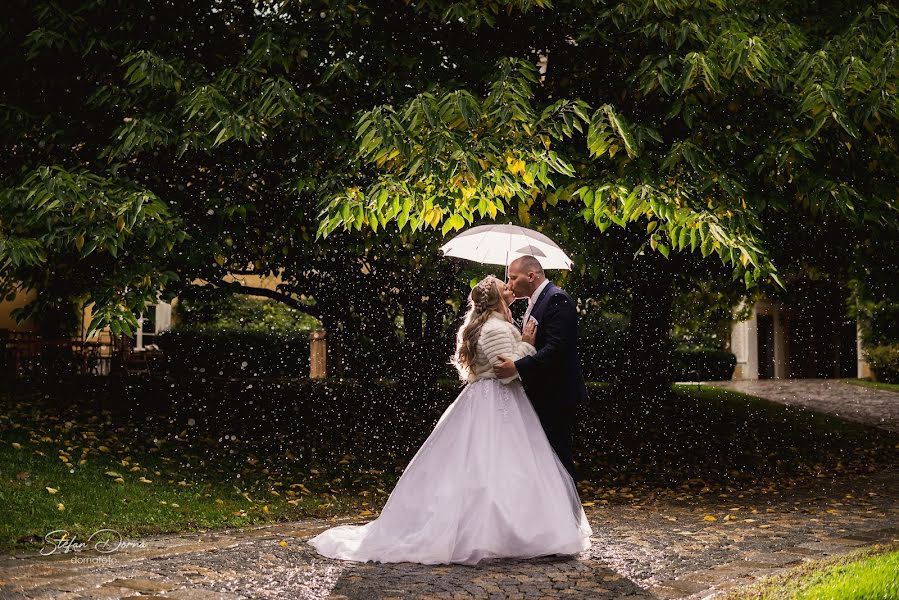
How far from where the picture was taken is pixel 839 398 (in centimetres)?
2270

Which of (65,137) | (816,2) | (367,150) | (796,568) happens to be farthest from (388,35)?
(796,568)

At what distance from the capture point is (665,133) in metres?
9.16

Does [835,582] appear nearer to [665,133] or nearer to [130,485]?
[665,133]

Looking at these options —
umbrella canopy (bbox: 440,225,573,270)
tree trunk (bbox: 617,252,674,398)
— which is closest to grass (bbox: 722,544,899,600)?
umbrella canopy (bbox: 440,225,573,270)

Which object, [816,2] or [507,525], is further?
[816,2]

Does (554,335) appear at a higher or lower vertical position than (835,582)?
higher

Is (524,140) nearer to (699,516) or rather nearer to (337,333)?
(699,516)

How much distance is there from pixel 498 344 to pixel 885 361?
24882 millimetres

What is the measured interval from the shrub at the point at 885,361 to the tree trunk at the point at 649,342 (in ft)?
42.0

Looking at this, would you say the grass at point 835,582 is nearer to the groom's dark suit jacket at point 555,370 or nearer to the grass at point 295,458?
the groom's dark suit jacket at point 555,370

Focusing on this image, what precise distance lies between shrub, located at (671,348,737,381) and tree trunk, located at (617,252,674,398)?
41.0 ft

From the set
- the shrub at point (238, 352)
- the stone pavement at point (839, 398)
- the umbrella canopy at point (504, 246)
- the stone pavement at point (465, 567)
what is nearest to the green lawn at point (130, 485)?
the stone pavement at point (465, 567)

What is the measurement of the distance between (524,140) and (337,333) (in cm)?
951
